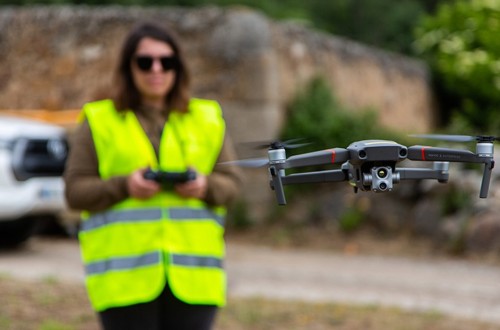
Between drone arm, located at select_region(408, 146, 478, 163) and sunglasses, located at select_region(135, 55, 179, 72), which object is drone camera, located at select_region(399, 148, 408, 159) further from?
sunglasses, located at select_region(135, 55, 179, 72)

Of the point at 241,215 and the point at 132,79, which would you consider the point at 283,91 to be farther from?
the point at 132,79

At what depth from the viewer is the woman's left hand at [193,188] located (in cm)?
356

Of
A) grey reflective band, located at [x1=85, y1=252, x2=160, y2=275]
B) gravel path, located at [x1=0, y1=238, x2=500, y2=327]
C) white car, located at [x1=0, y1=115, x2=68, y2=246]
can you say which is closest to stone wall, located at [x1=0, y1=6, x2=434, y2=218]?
gravel path, located at [x1=0, y1=238, x2=500, y2=327]

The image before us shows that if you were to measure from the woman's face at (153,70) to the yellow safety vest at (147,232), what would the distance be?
115 mm

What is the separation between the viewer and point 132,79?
12.4 ft

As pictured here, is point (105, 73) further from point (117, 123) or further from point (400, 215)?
point (117, 123)

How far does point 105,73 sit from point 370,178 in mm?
10654

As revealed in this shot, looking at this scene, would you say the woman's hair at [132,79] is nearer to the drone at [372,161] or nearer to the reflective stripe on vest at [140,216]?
the reflective stripe on vest at [140,216]

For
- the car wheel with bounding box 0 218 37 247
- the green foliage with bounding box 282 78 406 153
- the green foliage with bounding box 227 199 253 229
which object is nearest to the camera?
the car wheel with bounding box 0 218 37 247

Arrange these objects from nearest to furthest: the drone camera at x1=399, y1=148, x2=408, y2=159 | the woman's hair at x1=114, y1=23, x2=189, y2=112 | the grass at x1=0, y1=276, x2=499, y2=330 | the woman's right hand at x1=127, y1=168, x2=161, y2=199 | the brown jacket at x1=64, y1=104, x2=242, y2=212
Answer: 1. the drone camera at x1=399, y1=148, x2=408, y2=159
2. the woman's right hand at x1=127, y1=168, x2=161, y2=199
3. the brown jacket at x1=64, y1=104, x2=242, y2=212
4. the woman's hair at x1=114, y1=23, x2=189, y2=112
5. the grass at x1=0, y1=276, x2=499, y2=330

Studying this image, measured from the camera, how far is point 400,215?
1083 centimetres

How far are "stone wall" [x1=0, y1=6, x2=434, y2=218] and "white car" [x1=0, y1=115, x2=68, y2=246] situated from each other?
2257 mm

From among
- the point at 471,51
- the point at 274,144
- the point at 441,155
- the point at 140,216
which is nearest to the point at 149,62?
the point at 140,216

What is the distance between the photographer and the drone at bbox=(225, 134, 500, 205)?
5.24ft
